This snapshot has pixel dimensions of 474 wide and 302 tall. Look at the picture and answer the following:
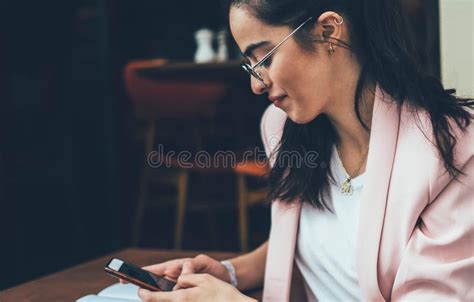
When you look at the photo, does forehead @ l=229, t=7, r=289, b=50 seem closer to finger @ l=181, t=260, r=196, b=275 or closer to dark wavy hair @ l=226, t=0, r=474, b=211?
dark wavy hair @ l=226, t=0, r=474, b=211

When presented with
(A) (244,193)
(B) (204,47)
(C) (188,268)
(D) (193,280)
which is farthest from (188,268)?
(B) (204,47)

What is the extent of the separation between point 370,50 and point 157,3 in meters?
4.19

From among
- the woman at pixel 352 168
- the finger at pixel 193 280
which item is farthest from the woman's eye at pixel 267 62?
the finger at pixel 193 280

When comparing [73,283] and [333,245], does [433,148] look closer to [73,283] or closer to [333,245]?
[333,245]

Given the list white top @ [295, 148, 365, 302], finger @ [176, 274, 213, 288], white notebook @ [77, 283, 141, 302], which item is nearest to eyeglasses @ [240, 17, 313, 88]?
white top @ [295, 148, 365, 302]

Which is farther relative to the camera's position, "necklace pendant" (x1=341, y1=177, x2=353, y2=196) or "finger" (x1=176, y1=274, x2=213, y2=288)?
"necklace pendant" (x1=341, y1=177, x2=353, y2=196)

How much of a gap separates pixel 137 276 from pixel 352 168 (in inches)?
21.3

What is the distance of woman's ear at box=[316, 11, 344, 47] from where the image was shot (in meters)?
1.26

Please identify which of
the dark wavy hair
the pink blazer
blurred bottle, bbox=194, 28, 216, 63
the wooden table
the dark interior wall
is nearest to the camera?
the pink blazer

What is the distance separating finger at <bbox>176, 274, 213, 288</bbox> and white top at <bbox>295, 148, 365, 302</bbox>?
0.92 feet

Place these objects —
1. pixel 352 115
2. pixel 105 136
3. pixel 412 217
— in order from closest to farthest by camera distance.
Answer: pixel 412 217 → pixel 352 115 → pixel 105 136

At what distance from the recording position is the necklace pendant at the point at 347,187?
1375mm

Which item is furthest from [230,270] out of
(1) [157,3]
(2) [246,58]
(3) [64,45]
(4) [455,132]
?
(1) [157,3]

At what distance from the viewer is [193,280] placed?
122 centimetres
